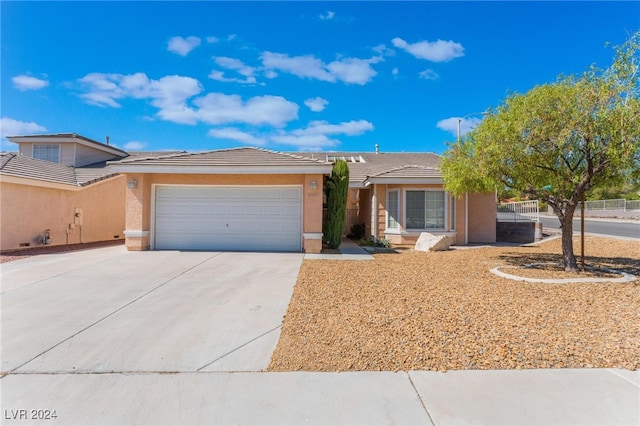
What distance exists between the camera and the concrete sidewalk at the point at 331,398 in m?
2.79

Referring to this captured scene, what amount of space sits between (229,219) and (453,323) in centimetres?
937

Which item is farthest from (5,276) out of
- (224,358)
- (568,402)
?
(568,402)

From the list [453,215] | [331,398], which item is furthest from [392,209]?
[331,398]

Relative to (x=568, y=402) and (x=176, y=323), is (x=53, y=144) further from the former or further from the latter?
(x=568, y=402)

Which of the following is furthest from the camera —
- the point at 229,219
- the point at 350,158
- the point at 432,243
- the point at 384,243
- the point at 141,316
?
the point at 350,158

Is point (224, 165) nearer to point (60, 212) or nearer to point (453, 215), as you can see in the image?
point (60, 212)

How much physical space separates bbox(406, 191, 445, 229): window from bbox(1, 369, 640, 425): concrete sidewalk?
11.1 meters

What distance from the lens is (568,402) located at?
9.78ft

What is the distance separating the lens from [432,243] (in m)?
12.8

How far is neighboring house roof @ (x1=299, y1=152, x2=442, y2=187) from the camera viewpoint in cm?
1408

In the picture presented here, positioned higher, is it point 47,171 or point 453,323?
point 47,171

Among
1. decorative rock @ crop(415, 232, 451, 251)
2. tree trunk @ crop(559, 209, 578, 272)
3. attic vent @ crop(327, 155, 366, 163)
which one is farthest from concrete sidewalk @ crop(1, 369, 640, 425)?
attic vent @ crop(327, 155, 366, 163)

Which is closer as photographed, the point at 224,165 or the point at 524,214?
the point at 224,165

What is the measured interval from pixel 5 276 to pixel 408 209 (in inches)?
513
